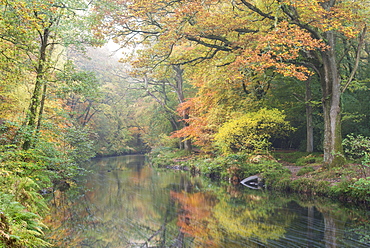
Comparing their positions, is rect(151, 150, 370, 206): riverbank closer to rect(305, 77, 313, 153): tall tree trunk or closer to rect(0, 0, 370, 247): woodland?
rect(0, 0, 370, 247): woodland

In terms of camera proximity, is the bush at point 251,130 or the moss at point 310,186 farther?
the bush at point 251,130

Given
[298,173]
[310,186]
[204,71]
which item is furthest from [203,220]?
[204,71]

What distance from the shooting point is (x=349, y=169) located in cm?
930

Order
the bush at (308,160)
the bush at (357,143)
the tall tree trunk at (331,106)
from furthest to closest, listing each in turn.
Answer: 1. the bush at (308,160)
2. the tall tree trunk at (331,106)
3. the bush at (357,143)

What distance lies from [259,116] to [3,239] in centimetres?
1036

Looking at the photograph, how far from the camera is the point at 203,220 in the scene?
707 cm

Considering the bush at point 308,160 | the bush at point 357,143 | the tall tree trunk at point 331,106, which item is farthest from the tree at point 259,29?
the bush at point 308,160

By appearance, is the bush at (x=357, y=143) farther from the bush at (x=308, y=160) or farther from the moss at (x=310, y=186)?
the bush at (x=308, y=160)

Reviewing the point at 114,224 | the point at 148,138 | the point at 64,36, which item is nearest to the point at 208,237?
the point at 114,224

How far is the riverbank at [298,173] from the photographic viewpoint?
8.32 metres

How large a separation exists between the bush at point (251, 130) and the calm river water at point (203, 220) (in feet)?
8.59

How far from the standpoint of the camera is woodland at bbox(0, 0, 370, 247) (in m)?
7.25

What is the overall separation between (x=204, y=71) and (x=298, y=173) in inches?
239

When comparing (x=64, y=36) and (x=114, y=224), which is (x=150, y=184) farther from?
→ (x=64, y=36)
